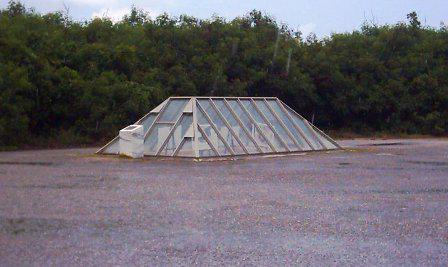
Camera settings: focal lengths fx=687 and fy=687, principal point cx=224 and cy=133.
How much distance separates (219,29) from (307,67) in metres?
7.50

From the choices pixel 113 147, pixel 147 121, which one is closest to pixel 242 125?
pixel 147 121

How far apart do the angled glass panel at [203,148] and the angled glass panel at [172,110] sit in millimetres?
1481

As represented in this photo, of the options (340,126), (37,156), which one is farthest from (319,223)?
(340,126)

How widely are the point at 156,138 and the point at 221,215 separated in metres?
14.4

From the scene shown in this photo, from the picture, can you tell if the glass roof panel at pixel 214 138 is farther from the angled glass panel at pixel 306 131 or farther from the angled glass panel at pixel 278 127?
the angled glass panel at pixel 306 131

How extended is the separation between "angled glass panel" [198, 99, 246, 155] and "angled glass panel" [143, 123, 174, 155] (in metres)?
1.54

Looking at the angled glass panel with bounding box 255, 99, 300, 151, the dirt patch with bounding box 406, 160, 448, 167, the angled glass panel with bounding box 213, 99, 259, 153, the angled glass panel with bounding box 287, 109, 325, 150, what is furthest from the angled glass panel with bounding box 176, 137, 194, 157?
the dirt patch with bounding box 406, 160, 448, 167

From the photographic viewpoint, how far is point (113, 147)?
26.1 m

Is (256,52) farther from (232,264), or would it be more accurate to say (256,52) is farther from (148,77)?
(232,264)

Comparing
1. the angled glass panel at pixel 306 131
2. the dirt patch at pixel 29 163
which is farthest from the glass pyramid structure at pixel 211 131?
the dirt patch at pixel 29 163

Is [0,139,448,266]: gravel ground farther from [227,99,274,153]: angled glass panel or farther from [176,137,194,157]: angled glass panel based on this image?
[227,99,274,153]: angled glass panel

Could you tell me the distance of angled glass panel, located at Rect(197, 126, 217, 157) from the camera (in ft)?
80.1

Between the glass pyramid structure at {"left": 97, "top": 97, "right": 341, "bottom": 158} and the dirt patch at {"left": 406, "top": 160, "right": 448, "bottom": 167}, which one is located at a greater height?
the glass pyramid structure at {"left": 97, "top": 97, "right": 341, "bottom": 158}

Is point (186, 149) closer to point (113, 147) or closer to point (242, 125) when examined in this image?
point (242, 125)
